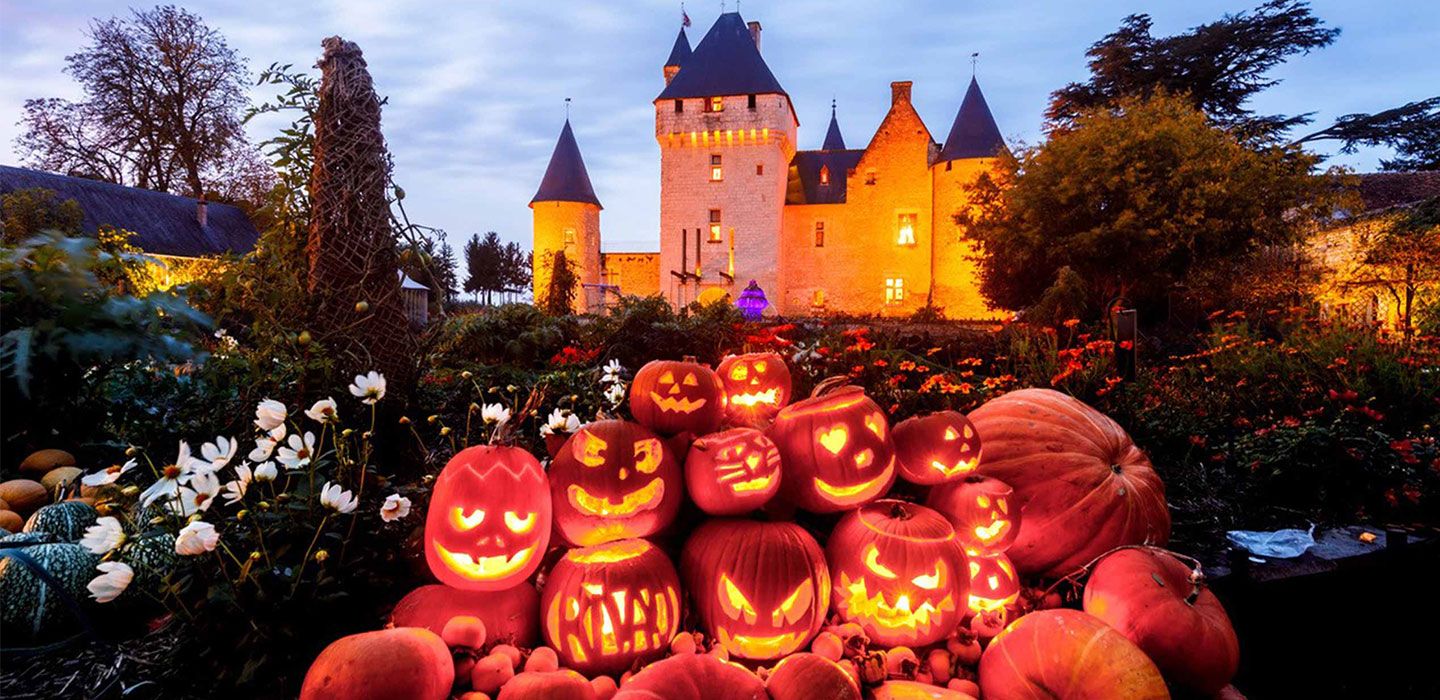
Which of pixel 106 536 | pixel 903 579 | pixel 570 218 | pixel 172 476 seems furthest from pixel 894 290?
pixel 106 536

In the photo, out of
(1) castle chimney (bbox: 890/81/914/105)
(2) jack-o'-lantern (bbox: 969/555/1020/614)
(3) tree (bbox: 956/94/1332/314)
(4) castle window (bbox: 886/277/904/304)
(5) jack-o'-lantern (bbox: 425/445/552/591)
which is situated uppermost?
(1) castle chimney (bbox: 890/81/914/105)

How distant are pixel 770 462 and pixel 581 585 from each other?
0.66m

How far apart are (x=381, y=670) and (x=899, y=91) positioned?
1183 inches

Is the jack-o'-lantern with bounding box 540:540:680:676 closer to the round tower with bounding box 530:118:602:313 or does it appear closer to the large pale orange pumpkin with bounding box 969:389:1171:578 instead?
the large pale orange pumpkin with bounding box 969:389:1171:578

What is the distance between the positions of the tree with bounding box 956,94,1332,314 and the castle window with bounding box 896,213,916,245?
10.1 metres

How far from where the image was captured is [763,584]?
5.88 ft

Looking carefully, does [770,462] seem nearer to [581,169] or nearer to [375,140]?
[375,140]

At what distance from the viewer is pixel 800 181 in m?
30.9

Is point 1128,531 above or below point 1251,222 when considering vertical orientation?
below

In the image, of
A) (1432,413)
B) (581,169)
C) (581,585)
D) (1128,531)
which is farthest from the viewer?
(581,169)

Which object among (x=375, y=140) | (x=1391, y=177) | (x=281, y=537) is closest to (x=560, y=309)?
(x=375, y=140)

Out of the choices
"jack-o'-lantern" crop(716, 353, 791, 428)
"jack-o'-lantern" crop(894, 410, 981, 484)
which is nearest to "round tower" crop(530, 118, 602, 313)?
"jack-o'-lantern" crop(716, 353, 791, 428)

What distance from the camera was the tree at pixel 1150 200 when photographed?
49.9 feet

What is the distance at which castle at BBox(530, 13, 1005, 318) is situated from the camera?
27688mm
